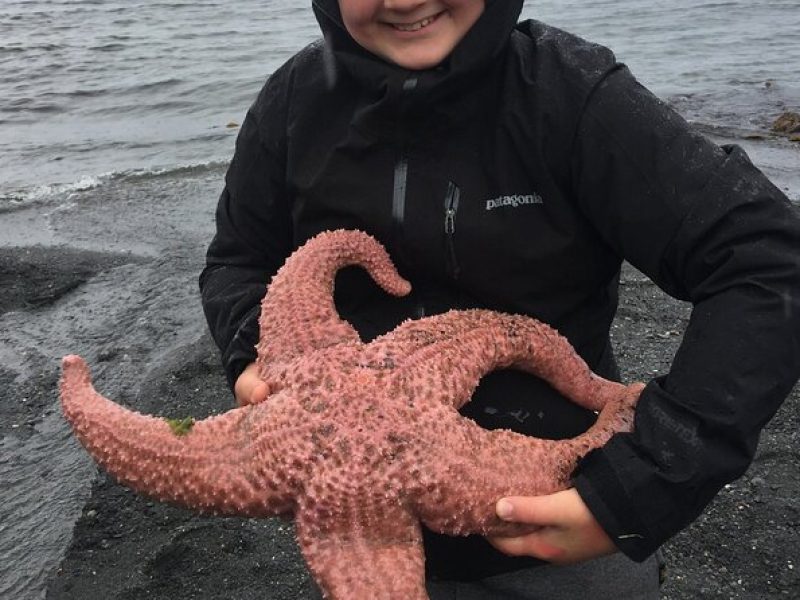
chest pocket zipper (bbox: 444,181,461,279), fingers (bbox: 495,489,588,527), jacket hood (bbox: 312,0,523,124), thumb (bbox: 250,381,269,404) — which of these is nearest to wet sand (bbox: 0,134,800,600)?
thumb (bbox: 250,381,269,404)

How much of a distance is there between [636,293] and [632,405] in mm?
3558

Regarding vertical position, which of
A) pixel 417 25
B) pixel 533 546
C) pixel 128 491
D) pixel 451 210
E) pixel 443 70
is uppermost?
pixel 417 25

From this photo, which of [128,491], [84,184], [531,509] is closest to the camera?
Result: [531,509]

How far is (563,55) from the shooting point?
2.22m

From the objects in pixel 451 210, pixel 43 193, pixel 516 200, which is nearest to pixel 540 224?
pixel 516 200

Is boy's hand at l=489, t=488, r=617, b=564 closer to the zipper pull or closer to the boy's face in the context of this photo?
the zipper pull

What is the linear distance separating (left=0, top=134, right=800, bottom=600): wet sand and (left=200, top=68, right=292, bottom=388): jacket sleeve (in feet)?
4.15

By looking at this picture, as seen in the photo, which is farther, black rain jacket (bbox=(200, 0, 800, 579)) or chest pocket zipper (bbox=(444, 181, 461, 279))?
chest pocket zipper (bbox=(444, 181, 461, 279))

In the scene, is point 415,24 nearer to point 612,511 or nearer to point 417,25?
point 417,25

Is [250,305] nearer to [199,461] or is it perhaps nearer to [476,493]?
[199,461]

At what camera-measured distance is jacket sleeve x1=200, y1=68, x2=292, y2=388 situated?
2588 millimetres

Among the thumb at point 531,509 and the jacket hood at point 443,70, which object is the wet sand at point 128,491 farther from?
the jacket hood at point 443,70

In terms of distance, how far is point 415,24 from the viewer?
2201 millimetres

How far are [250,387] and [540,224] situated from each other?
1.00 metres
